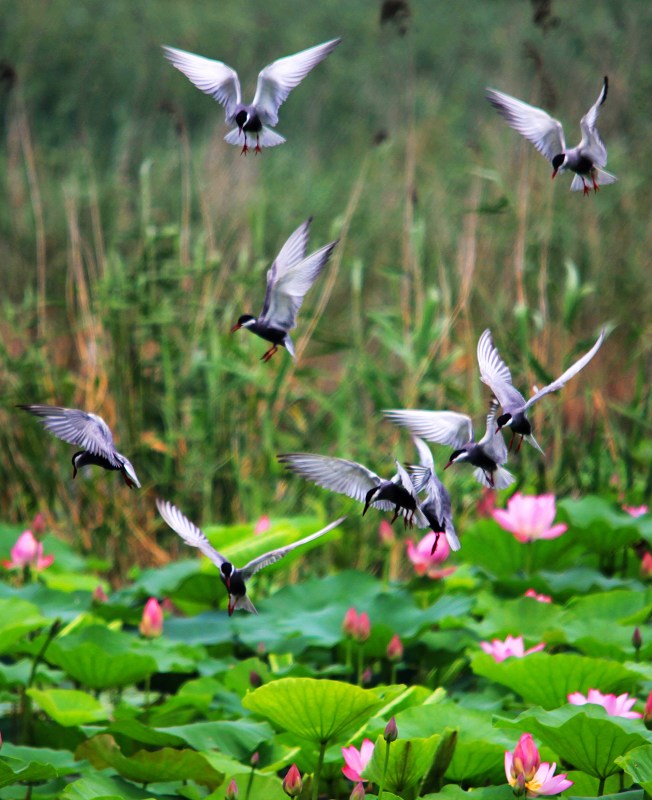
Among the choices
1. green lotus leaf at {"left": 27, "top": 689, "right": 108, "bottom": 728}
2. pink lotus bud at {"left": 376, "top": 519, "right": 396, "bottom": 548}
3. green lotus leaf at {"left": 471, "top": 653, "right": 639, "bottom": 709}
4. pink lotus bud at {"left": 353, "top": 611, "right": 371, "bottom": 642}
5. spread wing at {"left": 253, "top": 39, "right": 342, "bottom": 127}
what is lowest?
pink lotus bud at {"left": 376, "top": 519, "right": 396, "bottom": 548}

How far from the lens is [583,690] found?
189 cm

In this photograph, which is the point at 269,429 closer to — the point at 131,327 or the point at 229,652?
the point at 131,327

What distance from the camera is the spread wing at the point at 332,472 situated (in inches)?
51.8

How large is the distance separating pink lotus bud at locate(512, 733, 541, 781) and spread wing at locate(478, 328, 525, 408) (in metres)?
0.49

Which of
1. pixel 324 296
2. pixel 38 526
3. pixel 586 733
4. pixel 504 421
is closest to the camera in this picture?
pixel 504 421

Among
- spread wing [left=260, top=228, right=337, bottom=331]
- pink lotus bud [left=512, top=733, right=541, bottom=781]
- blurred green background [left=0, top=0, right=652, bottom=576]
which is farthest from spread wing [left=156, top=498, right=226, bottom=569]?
blurred green background [left=0, top=0, right=652, bottom=576]

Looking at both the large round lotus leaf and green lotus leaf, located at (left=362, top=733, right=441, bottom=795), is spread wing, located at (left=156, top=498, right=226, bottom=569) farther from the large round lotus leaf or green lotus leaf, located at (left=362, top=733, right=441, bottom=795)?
green lotus leaf, located at (left=362, top=733, right=441, bottom=795)

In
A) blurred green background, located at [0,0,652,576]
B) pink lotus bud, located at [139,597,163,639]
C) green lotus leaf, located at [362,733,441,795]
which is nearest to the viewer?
green lotus leaf, located at [362,733,441,795]

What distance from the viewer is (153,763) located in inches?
65.7

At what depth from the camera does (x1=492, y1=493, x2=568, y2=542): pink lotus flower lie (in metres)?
2.52

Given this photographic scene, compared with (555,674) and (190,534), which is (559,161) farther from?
(555,674)

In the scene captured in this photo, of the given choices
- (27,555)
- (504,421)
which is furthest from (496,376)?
(27,555)

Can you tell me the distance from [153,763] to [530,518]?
3.86ft

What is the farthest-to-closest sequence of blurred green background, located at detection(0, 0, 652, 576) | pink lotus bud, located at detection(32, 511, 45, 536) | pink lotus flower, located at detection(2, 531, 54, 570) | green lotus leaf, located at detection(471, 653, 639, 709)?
blurred green background, located at detection(0, 0, 652, 576) → pink lotus bud, located at detection(32, 511, 45, 536) → pink lotus flower, located at detection(2, 531, 54, 570) → green lotus leaf, located at detection(471, 653, 639, 709)
